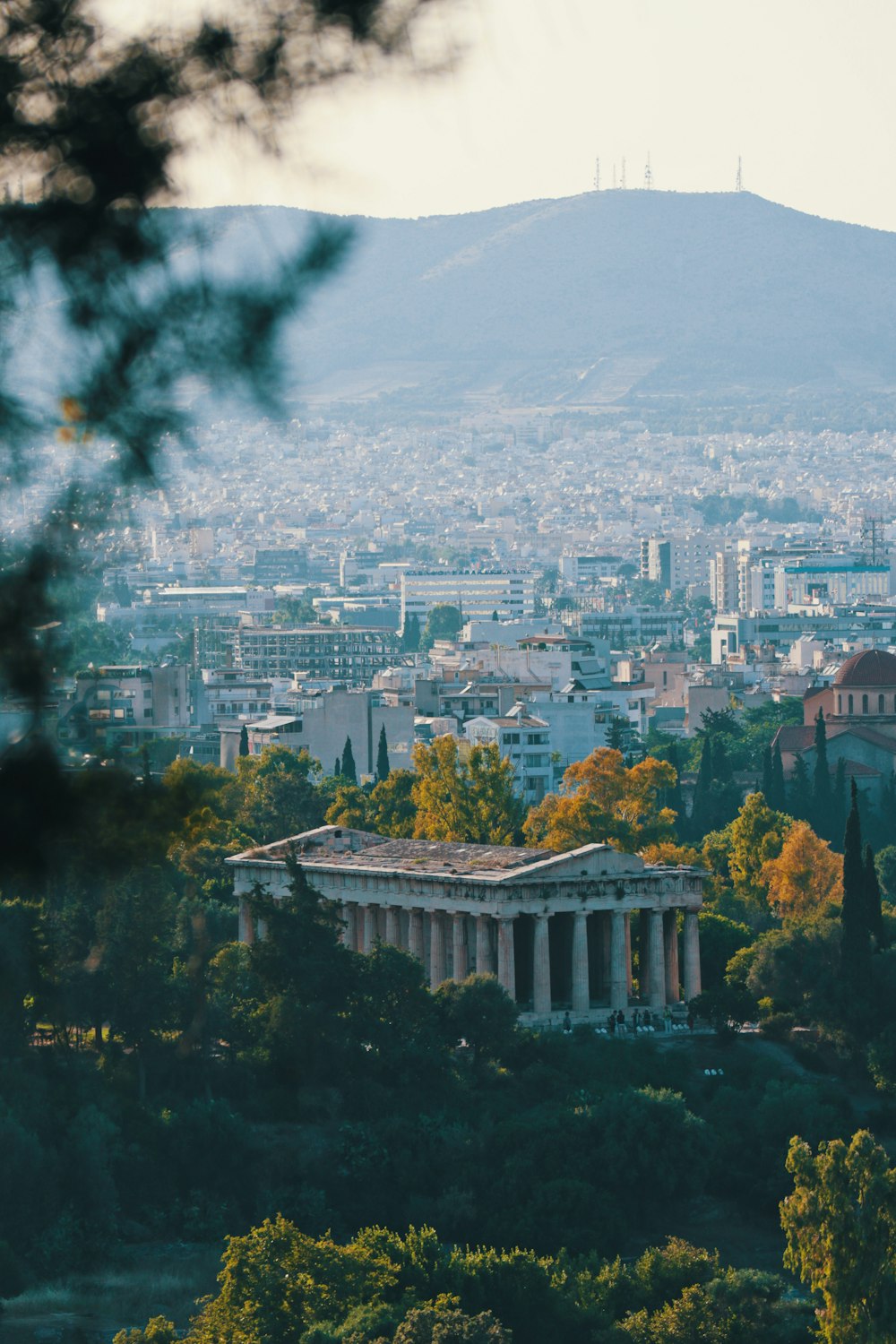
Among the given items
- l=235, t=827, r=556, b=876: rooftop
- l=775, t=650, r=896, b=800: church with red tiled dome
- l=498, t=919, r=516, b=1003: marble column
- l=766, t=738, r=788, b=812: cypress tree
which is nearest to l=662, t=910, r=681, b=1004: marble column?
l=235, t=827, r=556, b=876: rooftop

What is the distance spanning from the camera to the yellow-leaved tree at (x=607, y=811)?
67.3 metres

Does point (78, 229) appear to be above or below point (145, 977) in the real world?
above

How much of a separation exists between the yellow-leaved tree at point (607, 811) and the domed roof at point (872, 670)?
60.7ft

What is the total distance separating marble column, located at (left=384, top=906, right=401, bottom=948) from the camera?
182ft

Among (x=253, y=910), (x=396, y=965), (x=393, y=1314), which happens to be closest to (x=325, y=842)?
(x=253, y=910)

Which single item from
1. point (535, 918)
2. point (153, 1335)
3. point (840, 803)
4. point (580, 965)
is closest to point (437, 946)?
point (535, 918)

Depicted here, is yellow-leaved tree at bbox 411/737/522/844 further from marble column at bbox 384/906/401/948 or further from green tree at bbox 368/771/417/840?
marble column at bbox 384/906/401/948

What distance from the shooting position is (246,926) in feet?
185

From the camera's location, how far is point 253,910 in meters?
54.2

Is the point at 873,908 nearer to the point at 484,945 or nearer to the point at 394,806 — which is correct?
the point at 484,945

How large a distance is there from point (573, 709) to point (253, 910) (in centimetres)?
5078

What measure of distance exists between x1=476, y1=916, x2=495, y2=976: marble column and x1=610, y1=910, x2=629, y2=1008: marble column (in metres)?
2.14

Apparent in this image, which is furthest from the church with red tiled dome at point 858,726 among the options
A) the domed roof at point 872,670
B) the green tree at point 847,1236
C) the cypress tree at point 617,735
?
the green tree at point 847,1236

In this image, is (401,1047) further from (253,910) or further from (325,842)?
(325,842)
